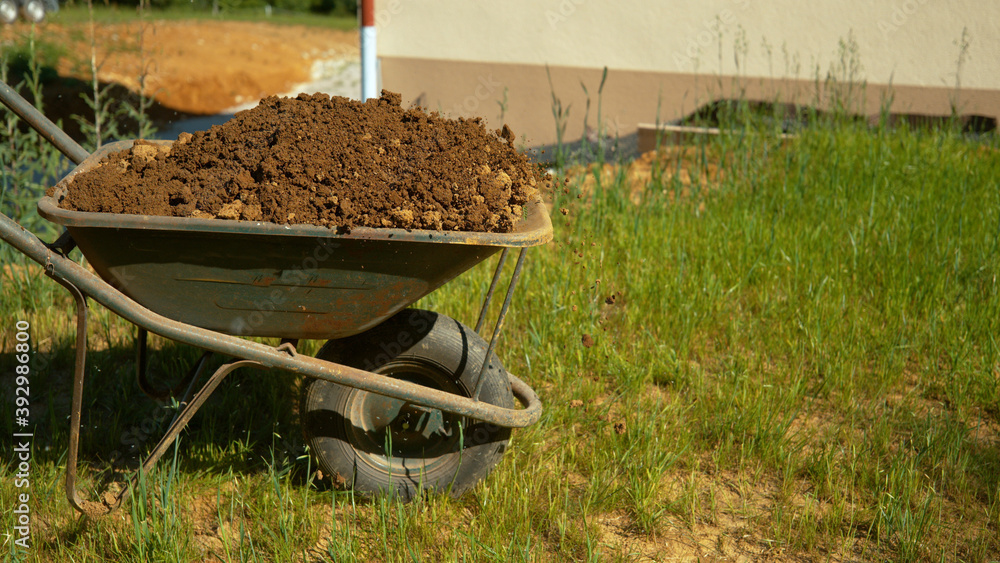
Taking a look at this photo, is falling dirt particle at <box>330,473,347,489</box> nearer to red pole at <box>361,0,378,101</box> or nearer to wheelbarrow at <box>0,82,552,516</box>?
wheelbarrow at <box>0,82,552,516</box>

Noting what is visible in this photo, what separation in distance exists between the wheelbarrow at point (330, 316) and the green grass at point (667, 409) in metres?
0.14

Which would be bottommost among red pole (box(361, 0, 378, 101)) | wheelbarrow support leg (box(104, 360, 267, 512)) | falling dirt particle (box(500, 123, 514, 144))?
wheelbarrow support leg (box(104, 360, 267, 512))

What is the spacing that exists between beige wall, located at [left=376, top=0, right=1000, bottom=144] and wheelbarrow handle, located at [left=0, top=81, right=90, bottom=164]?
3144 mm

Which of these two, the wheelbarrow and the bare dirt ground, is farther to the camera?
the bare dirt ground

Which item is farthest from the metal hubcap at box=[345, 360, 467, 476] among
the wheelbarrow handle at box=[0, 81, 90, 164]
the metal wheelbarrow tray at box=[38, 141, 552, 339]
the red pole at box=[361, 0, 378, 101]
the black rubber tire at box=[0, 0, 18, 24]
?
the black rubber tire at box=[0, 0, 18, 24]

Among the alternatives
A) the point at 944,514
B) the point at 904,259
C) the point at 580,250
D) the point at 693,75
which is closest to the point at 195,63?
the point at 693,75

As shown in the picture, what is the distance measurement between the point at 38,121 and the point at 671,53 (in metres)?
4.14

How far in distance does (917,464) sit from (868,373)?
524 millimetres

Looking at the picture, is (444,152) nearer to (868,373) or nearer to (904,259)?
(868,373)

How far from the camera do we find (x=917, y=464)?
2195 millimetres

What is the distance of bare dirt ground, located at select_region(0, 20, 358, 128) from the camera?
1055 centimetres

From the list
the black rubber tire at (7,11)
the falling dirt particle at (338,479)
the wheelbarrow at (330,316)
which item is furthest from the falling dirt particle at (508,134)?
the black rubber tire at (7,11)

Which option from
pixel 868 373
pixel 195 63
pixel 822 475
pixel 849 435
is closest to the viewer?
pixel 822 475

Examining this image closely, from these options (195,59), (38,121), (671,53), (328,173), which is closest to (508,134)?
(328,173)
